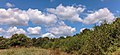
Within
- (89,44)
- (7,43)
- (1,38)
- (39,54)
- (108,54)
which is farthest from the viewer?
(1,38)

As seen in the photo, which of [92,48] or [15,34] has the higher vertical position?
[15,34]

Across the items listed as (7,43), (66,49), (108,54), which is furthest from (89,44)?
(7,43)

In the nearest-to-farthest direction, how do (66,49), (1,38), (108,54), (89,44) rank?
(108,54), (89,44), (66,49), (1,38)

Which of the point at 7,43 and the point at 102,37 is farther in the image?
the point at 7,43

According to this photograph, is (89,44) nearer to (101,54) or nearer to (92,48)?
(92,48)

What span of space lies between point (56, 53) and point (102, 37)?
546 cm

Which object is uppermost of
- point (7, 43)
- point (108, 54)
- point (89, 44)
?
point (7, 43)

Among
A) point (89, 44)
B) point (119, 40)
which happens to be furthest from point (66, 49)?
point (119, 40)

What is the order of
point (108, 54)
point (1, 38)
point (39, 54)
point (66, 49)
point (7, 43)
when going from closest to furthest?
1. point (108, 54)
2. point (39, 54)
3. point (66, 49)
4. point (7, 43)
5. point (1, 38)

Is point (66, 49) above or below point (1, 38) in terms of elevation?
below

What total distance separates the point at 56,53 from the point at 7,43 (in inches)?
974

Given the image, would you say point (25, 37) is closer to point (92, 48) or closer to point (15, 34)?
point (15, 34)

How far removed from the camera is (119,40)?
65.3ft

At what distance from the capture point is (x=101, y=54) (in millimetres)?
20688
